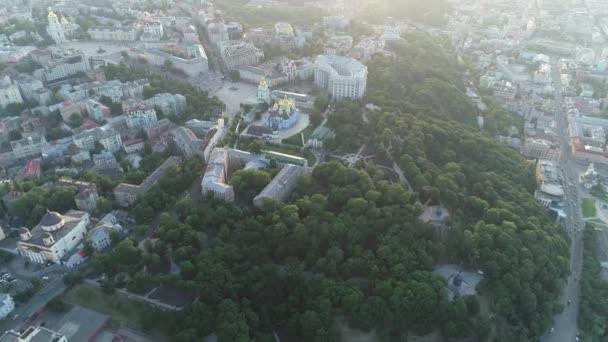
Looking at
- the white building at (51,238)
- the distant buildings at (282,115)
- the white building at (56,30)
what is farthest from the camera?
the white building at (56,30)

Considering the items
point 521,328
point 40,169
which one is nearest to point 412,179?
point 521,328

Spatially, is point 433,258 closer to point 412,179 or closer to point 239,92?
point 412,179

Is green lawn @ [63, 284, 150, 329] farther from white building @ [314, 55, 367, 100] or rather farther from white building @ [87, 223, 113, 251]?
white building @ [314, 55, 367, 100]

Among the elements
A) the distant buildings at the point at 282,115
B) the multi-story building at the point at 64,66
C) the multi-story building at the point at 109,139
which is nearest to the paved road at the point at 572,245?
the distant buildings at the point at 282,115

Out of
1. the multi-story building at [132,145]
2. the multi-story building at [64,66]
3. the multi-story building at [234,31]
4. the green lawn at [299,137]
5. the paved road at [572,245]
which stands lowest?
the paved road at [572,245]

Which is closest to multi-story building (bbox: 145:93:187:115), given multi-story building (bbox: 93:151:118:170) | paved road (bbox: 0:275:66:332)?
multi-story building (bbox: 93:151:118:170)

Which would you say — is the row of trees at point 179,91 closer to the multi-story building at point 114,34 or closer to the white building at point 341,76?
the white building at point 341,76
